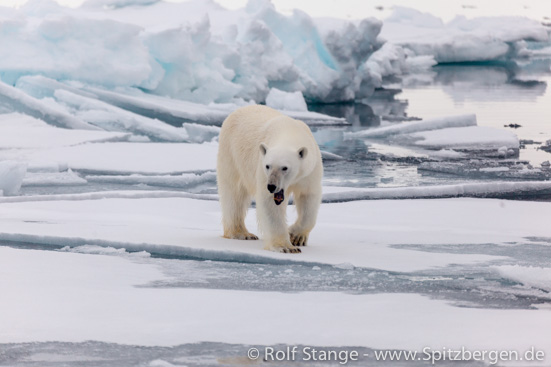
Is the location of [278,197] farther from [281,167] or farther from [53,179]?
[53,179]

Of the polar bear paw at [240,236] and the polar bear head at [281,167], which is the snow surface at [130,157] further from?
the polar bear head at [281,167]

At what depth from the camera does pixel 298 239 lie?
4098 mm

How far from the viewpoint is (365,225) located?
498 cm

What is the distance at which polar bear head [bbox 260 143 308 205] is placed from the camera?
12.1 ft

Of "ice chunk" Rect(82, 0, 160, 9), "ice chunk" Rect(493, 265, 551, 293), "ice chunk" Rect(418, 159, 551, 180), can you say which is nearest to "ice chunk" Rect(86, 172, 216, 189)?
"ice chunk" Rect(418, 159, 551, 180)

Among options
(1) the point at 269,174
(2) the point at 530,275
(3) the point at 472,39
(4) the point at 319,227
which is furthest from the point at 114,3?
(2) the point at 530,275

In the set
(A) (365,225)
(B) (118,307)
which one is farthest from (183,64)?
(B) (118,307)

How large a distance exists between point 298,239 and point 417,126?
276 inches

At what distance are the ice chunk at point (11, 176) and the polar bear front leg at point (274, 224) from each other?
9.23ft

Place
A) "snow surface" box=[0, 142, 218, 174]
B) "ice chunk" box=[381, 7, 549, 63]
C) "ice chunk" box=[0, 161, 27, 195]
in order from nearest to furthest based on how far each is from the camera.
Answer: "ice chunk" box=[0, 161, 27, 195] < "snow surface" box=[0, 142, 218, 174] < "ice chunk" box=[381, 7, 549, 63]

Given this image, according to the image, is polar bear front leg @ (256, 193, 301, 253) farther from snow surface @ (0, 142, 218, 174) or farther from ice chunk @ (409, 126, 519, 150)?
ice chunk @ (409, 126, 519, 150)

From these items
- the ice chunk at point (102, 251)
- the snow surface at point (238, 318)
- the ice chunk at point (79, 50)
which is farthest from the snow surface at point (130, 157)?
the snow surface at point (238, 318)

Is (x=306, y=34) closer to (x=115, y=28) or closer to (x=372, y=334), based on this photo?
(x=115, y=28)
